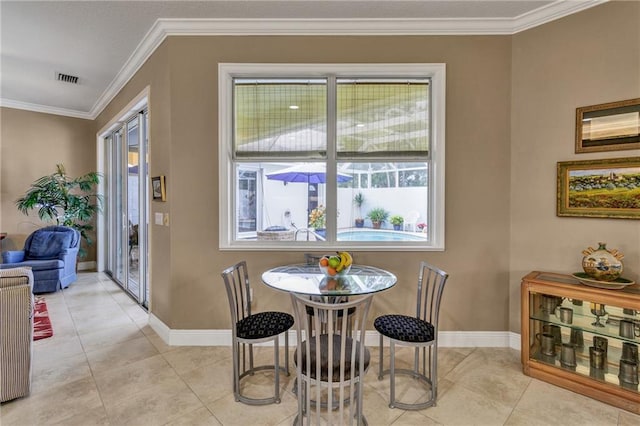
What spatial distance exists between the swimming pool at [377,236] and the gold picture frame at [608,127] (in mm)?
1456

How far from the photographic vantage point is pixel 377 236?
2932 mm

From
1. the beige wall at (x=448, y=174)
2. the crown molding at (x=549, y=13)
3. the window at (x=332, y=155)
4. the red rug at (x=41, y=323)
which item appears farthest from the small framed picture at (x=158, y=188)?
the crown molding at (x=549, y=13)

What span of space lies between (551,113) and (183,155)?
3.18 metres

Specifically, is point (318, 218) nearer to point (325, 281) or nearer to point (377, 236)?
point (377, 236)

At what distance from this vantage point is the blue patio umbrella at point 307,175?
2.95 metres

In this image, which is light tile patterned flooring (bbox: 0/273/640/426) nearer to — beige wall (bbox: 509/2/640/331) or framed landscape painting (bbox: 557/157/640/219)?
beige wall (bbox: 509/2/640/331)

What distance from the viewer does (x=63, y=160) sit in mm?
5500

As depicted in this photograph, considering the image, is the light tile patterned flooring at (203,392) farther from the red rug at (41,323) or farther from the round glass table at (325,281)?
the round glass table at (325,281)

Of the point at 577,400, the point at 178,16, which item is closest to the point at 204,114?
the point at 178,16

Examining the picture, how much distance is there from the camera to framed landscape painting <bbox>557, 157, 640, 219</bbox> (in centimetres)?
229

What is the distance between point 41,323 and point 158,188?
6.36ft

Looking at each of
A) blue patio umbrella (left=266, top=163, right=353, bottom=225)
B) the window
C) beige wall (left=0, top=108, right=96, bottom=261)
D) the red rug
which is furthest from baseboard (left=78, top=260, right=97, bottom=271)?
blue patio umbrella (left=266, top=163, right=353, bottom=225)

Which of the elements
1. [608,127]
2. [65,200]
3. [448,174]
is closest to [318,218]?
[448,174]

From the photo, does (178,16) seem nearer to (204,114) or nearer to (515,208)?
(204,114)
